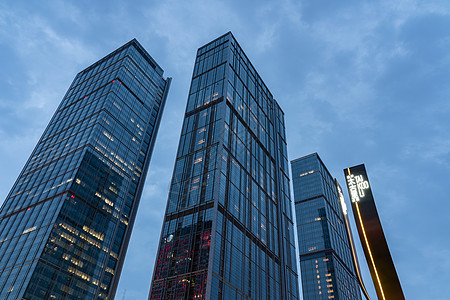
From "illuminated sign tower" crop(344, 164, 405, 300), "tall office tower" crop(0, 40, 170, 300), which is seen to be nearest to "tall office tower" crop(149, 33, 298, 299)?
"tall office tower" crop(0, 40, 170, 300)

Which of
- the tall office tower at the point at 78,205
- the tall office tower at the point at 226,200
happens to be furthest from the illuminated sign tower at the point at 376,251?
the tall office tower at the point at 78,205

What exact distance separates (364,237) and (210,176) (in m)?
106

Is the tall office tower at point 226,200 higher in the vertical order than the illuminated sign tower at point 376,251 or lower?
higher

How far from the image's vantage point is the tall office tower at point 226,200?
10094cm

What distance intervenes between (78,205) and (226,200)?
66.4 meters

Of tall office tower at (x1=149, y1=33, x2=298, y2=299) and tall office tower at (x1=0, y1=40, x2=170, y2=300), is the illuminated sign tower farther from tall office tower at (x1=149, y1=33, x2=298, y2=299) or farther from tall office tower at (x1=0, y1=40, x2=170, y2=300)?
tall office tower at (x1=0, y1=40, x2=170, y2=300)

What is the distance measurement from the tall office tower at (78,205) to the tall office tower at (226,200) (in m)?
45.1

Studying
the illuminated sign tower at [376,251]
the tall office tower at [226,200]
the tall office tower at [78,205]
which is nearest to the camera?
the illuminated sign tower at [376,251]

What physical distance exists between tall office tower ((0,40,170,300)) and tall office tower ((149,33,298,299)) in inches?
1776

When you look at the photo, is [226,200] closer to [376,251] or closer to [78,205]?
[78,205]

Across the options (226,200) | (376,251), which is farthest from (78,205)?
→ (376,251)

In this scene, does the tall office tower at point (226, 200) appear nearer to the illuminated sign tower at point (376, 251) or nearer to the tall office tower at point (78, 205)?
the tall office tower at point (78, 205)

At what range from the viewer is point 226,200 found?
117 m

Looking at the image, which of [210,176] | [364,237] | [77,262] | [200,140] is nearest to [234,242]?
[210,176]
